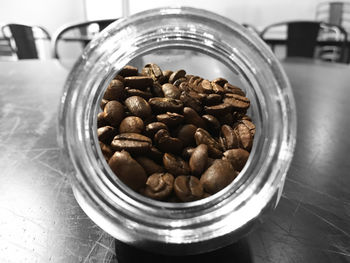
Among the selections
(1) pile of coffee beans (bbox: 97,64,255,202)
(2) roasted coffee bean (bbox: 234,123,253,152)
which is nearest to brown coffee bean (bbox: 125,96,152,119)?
(1) pile of coffee beans (bbox: 97,64,255,202)

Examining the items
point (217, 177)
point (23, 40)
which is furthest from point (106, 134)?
point (23, 40)

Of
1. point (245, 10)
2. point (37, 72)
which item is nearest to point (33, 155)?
point (37, 72)

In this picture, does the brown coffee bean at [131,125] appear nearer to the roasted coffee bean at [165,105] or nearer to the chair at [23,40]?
the roasted coffee bean at [165,105]

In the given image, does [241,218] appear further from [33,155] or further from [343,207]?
[33,155]

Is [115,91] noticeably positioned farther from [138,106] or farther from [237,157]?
[237,157]

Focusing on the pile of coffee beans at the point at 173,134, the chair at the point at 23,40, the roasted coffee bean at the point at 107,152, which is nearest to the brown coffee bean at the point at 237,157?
the pile of coffee beans at the point at 173,134

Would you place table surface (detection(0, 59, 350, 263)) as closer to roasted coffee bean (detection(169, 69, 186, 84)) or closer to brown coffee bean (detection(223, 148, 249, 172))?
brown coffee bean (detection(223, 148, 249, 172))
